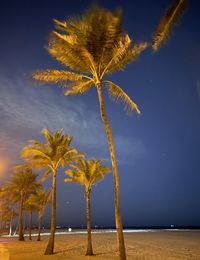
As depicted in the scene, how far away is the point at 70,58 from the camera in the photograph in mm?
12898

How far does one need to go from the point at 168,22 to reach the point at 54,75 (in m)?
6.70

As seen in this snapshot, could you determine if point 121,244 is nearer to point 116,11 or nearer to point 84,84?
point 84,84

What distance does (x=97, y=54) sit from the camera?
12320 millimetres

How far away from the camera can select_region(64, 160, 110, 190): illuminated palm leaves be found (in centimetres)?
2259

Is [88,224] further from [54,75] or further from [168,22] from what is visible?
[168,22]

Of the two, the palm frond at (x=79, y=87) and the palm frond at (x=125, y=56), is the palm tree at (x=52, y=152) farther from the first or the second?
the palm frond at (x=125, y=56)

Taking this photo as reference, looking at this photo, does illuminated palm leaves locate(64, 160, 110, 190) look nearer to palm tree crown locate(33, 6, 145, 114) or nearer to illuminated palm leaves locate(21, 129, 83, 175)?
illuminated palm leaves locate(21, 129, 83, 175)

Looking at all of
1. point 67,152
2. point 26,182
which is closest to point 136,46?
point 67,152

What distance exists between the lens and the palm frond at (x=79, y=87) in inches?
544

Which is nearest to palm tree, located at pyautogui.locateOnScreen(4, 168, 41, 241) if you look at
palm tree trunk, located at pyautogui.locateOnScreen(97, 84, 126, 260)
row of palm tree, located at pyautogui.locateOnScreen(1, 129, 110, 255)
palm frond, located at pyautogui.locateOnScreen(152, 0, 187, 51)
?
row of palm tree, located at pyautogui.locateOnScreen(1, 129, 110, 255)

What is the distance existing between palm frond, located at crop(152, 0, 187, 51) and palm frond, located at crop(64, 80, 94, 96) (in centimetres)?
502

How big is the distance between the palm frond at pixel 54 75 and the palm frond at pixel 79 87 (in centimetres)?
36

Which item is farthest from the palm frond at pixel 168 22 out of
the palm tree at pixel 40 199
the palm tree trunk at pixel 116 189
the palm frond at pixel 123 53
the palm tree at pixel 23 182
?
the palm tree at pixel 40 199

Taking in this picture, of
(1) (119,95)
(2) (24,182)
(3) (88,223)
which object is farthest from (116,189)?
(2) (24,182)
